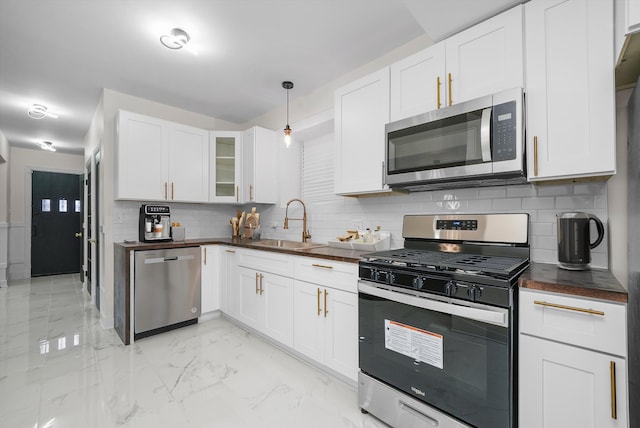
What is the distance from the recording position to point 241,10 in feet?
6.77

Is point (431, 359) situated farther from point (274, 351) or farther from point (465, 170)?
point (274, 351)

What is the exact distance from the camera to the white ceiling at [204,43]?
6.59ft

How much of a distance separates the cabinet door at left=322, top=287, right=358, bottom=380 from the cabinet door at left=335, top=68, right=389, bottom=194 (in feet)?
2.82

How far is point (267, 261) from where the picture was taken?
270 cm

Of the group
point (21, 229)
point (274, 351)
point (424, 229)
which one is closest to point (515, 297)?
point (424, 229)

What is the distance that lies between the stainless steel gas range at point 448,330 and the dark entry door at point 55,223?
703 cm

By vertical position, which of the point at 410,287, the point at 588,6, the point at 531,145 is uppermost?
the point at 588,6

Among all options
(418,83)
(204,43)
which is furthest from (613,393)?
(204,43)

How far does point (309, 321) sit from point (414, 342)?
948 mm

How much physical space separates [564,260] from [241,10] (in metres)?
2.55

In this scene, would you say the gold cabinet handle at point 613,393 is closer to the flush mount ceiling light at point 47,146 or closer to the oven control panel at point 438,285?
the oven control panel at point 438,285

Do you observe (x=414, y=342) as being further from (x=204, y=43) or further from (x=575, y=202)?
(x=204, y=43)

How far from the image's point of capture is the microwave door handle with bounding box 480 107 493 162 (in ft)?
5.35

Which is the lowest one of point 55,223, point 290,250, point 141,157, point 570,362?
point 570,362
